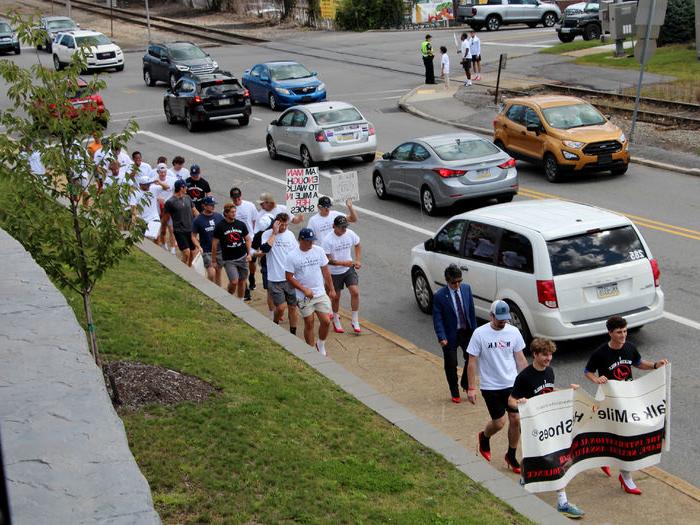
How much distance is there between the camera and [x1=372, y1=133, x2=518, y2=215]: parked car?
2069cm

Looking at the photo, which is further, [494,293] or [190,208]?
[190,208]

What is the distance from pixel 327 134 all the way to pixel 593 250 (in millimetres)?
13836

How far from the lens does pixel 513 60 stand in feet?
142

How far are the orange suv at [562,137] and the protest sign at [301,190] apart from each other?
8188mm

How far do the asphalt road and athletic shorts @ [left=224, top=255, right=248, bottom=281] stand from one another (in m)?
1.88

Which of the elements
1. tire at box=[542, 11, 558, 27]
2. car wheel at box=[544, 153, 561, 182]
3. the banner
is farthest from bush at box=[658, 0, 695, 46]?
the banner

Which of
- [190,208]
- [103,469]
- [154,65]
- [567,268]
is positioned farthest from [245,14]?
[103,469]

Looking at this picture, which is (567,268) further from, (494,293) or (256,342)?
(256,342)

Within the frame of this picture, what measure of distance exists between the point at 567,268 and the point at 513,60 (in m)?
31.6

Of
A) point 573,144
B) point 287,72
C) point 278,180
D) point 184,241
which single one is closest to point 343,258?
point 184,241

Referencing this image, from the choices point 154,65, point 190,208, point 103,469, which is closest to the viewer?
point 103,469

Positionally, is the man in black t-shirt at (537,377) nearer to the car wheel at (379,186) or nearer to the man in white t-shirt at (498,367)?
the man in white t-shirt at (498,367)

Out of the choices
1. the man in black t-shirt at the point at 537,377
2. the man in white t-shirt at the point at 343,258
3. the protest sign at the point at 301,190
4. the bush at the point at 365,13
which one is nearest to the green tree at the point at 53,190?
the man in black t-shirt at the point at 537,377

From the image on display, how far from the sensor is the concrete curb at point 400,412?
851cm
